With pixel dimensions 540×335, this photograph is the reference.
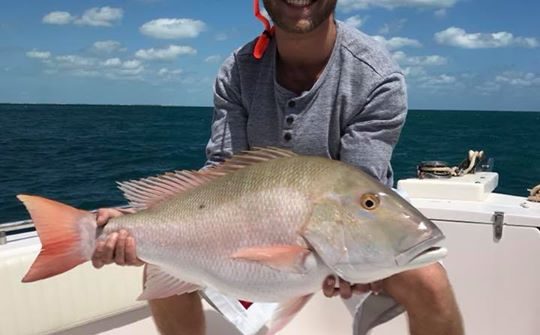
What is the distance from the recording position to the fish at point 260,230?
5.30 feet

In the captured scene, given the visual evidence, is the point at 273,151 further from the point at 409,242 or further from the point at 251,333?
the point at 251,333

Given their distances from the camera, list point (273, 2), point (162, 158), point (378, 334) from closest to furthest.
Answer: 1. point (273, 2)
2. point (378, 334)
3. point (162, 158)

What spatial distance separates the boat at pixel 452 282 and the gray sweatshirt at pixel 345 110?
0.70 meters

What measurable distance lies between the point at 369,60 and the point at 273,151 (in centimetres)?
80

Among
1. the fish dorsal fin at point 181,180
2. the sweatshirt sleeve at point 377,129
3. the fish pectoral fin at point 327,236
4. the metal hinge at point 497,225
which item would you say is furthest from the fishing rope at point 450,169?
the fish pectoral fin at point 327,236

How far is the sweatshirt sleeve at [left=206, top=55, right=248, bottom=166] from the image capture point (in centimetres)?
263

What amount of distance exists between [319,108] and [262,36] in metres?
0.45

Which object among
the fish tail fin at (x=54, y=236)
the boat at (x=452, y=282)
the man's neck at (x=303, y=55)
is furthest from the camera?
the boat at (x=452, y=282)

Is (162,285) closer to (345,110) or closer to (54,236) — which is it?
(54,236)

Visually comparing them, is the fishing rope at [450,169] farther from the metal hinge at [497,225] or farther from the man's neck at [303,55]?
the man's neck at [303,55]

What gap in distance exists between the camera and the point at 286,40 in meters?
2.50

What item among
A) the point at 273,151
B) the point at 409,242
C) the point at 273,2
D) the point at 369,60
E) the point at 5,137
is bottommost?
the point at 5,137

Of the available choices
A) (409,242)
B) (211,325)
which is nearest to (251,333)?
(211,325)

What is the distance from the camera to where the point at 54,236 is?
1.85 m
